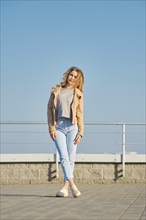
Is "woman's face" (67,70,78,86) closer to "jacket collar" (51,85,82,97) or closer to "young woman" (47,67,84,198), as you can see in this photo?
"young woman" (47,67,84,198)

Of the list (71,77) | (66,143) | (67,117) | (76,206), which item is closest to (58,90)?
(71,77)

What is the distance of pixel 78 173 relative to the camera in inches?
465

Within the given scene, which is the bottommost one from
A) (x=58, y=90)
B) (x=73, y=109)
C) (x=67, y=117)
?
(x=67, y=117)

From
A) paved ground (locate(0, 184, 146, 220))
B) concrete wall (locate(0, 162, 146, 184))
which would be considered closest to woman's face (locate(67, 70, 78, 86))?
paved ground (locate(0, 184, 146, 220))

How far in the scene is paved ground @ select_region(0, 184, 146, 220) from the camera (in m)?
6.05

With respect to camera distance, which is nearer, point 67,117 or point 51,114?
point 67,117

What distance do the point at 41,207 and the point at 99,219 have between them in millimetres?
1298

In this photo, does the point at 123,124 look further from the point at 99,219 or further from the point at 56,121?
the point at 99,219

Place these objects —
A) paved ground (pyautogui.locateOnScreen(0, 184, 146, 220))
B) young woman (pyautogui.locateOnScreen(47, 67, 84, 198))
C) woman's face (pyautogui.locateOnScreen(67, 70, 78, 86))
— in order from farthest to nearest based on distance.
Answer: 1. woman's face (pyautogui.locateOnScreen(67, 70, 78, 86))
2. young woman (pyautogui.locateOnScreen(47, 67, 84, 198))
3. paved ground (pyautogui.locateOnScreen(0, 184, 146, 220))

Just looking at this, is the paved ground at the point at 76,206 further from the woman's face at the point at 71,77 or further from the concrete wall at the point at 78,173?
the concrete wall at the point at 78,173

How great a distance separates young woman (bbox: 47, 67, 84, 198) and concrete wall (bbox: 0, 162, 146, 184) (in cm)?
333

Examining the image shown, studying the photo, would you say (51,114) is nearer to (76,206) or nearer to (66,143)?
(66,143)

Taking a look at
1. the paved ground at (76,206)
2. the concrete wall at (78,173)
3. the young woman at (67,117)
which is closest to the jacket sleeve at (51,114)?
the young woman at (67,117)

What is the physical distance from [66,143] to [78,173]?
137 inches
